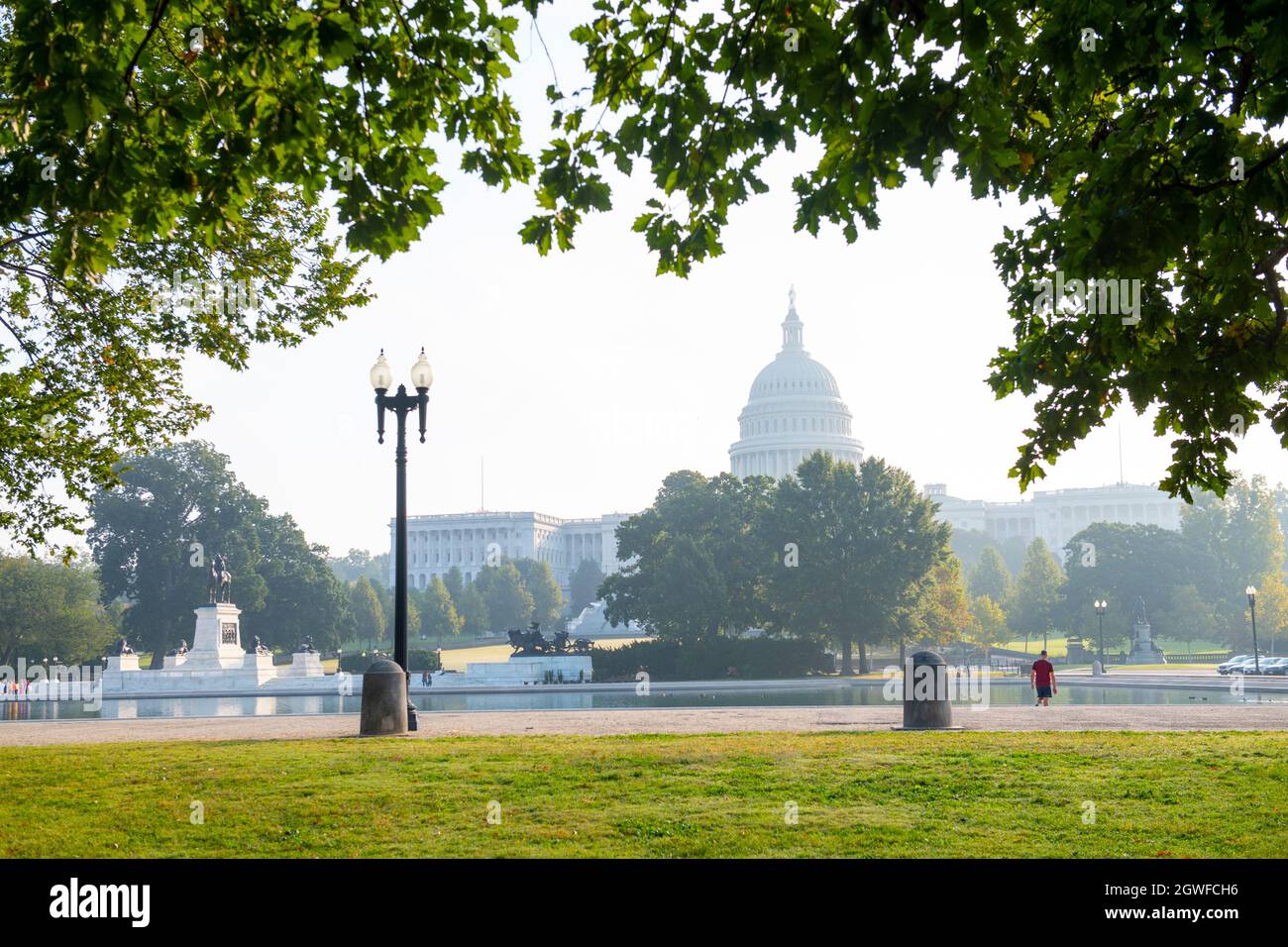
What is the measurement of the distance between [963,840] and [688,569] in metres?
57.9

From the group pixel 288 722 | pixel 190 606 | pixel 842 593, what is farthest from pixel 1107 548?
pixel 288 722

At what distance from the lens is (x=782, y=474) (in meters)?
171

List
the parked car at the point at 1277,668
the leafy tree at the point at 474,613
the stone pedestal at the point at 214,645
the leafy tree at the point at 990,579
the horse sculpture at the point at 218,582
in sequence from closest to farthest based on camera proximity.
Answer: the parked car at the point at 1277,668 < the stone pedestal at the point at 214,645 < the horse sculpture at the point at 218,582 < the leafy tree at the point at 990,579 < the leafy tree at the point at 474,613

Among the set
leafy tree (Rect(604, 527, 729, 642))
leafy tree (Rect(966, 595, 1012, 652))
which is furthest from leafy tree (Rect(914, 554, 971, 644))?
leafy tree (Rect(604, 527, 729, 642))

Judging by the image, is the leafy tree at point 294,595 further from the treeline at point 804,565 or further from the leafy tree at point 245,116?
the leafy tree at point 245,116

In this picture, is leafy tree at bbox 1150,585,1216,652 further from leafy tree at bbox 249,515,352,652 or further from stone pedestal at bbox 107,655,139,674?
stone pedestal at bbox 107,655,139,674

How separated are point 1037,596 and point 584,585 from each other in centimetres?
7909

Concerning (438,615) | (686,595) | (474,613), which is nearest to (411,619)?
(438,615)

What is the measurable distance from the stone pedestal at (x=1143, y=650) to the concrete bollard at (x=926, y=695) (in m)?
70.8

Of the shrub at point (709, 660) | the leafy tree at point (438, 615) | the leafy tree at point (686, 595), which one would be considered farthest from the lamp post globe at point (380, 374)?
the leafy tree at point (438, 615)

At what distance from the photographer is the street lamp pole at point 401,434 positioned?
63.3 ft

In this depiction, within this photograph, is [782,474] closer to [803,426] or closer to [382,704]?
[803,426]

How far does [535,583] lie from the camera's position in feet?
504
